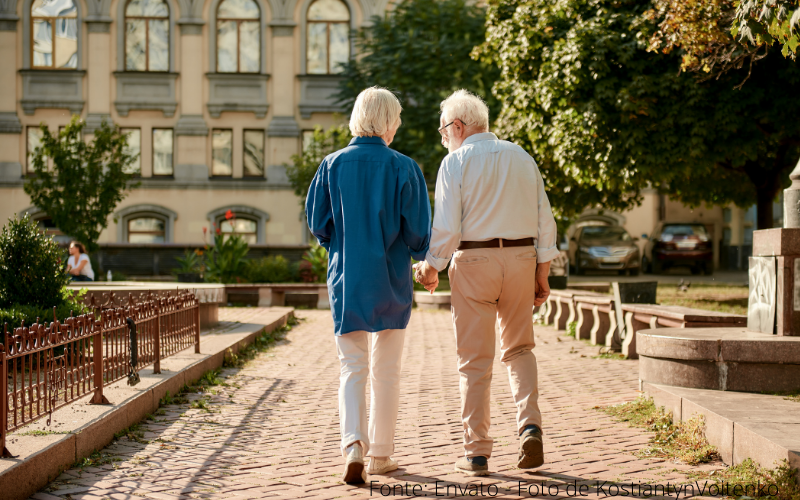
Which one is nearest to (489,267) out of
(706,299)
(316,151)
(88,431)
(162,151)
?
(88,431)

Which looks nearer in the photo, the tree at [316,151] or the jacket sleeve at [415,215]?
the jacket sleeve at [415,215]

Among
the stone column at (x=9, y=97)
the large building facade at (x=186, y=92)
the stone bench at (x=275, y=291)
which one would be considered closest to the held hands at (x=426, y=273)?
the stone bench at (x=275, y=291)

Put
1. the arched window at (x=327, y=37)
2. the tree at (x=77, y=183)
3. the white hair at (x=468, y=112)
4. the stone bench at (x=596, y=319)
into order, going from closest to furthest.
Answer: the white hair at (x=468, y=112), the stone bench at (x=596, y=319), the tree at (x=77, y=183), the arched window at (x=327, y=37)

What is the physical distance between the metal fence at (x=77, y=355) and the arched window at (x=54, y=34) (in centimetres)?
2516

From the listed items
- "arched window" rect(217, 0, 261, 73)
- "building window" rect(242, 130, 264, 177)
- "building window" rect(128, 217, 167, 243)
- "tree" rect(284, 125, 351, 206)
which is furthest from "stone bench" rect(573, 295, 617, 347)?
"arched window" rect(217, 0, 261, 73)

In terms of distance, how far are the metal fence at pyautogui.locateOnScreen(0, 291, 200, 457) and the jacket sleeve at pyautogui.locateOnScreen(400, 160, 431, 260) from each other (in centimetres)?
211

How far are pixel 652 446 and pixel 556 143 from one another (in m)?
10.8

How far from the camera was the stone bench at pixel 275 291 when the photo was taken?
18.2 meters

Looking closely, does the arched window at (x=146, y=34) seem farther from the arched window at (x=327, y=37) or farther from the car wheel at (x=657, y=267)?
the car wheel at (x=657, y=267)

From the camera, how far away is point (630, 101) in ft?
46.0

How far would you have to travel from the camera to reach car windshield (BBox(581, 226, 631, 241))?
31.5 m

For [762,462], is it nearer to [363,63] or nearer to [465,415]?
[465,415]

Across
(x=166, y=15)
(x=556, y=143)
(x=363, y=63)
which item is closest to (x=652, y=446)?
(x=556, y=143)

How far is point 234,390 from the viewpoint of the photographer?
24.6 ft
